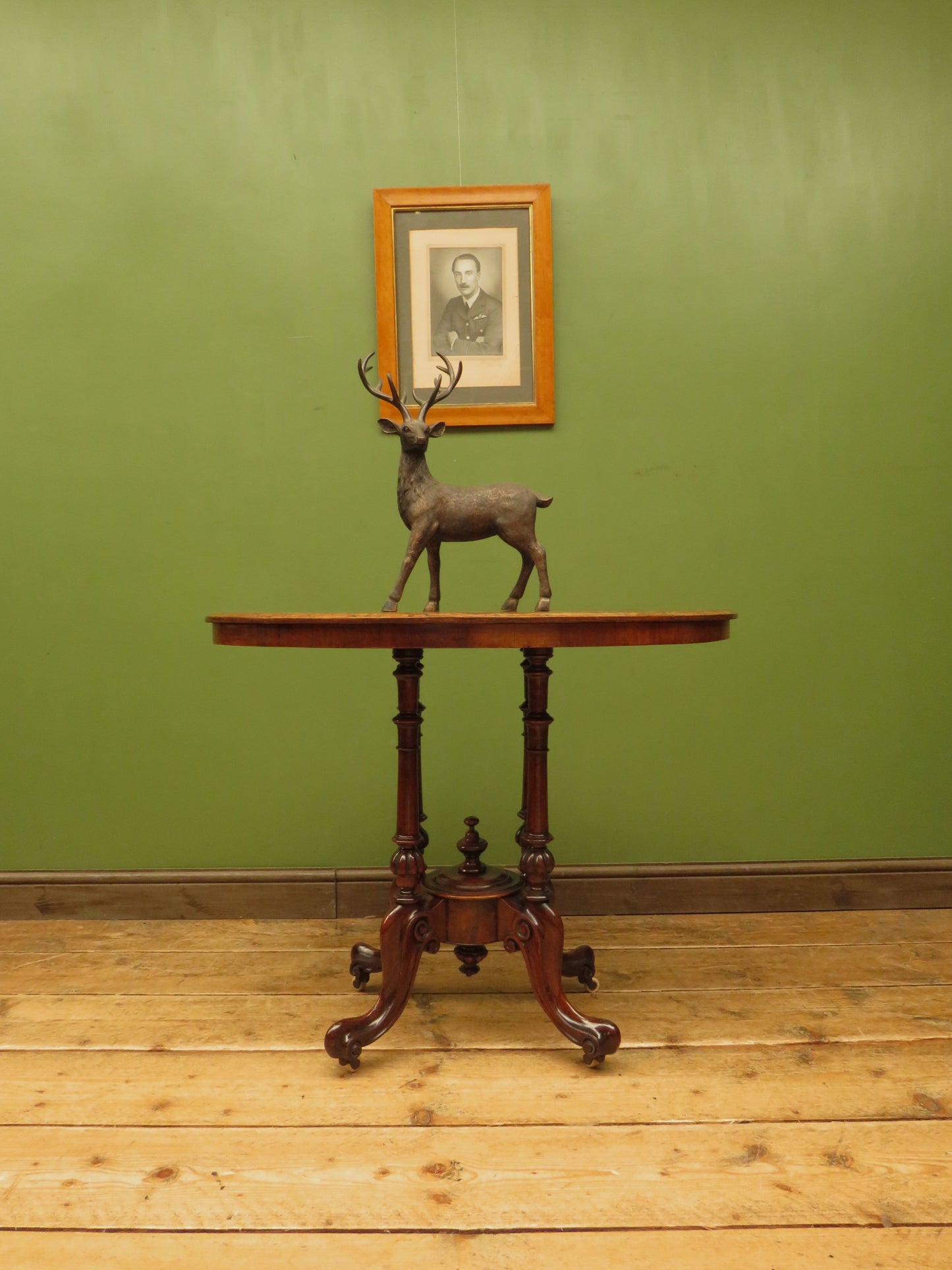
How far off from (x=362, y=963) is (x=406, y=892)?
1.08 feet

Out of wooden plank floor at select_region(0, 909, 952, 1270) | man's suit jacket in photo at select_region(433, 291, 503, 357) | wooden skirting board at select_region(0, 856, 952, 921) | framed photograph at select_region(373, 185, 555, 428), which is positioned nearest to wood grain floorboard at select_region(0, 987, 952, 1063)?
wooden plank floor at select_region(0, 909, 952, 1270)

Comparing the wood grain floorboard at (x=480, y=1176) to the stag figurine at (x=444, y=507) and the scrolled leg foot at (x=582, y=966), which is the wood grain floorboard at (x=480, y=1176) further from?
the stag figurine at (x=444, y=507)

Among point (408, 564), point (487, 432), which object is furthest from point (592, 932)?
point (487, 432)

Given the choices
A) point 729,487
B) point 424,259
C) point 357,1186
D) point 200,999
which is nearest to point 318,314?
point 424,259

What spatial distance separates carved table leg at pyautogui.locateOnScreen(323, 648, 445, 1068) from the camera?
1589 mm

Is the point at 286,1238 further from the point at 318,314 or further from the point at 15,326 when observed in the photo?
the point at 15,326

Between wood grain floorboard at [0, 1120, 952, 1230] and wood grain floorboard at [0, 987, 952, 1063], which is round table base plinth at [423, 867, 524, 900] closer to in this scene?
wood grain floorboard at [0, 987, 952, 1063]

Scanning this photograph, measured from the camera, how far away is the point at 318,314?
2285 millimetres

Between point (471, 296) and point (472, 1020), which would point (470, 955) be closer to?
point (472, 1020)

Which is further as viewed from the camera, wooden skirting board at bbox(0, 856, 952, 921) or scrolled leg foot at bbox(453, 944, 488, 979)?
wooden skirting board at bbox(0, 856, 952, 921)

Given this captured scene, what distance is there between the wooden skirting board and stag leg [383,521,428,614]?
1.00 meters

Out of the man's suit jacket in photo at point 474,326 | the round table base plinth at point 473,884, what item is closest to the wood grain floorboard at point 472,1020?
the round table base plinth at point 473,884

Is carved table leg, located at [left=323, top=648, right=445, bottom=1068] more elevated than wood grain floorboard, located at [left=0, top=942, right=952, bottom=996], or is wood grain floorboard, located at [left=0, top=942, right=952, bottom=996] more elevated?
carved table leg, located at [left=323, top=648, right=445, bottom=1068]

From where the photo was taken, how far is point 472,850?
1.70 m
